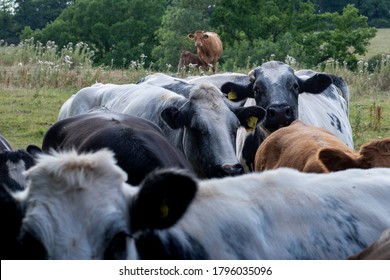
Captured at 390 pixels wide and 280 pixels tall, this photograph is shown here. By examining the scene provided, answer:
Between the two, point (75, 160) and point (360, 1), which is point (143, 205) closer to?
point (75, 160)

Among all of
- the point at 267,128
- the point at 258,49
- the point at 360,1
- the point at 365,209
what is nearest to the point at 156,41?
the point at 258,49

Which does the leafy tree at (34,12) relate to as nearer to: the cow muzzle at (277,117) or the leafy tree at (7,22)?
the leafy tree at (7,22)

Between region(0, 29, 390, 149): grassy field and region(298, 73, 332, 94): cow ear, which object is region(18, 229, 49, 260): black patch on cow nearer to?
region(298, 73, 332, 94): cow ear

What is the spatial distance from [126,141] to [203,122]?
1.97 meters

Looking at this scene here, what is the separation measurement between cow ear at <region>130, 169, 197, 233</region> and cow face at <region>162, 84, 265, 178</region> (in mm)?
3595

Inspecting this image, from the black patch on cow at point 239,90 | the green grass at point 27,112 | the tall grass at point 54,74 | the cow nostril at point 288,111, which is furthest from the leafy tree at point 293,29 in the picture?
the cow nostril at point 288,111

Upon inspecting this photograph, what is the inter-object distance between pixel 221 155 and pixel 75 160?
3893 millimetres

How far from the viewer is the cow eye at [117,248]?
3.71 metres

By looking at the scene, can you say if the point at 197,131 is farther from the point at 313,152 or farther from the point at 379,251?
the point at 379,251

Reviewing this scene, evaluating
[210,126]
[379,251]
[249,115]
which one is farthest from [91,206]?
[249,115]

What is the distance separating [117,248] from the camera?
3.74 meters

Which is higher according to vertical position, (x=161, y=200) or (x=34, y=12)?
(x=161, y=200)

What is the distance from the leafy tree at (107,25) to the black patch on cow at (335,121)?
5120 cm

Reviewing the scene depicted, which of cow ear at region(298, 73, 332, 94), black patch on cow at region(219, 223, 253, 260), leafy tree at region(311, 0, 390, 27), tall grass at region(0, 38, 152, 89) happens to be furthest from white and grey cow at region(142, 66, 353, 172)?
leafy tree at region(311, 0, 390, 27)
